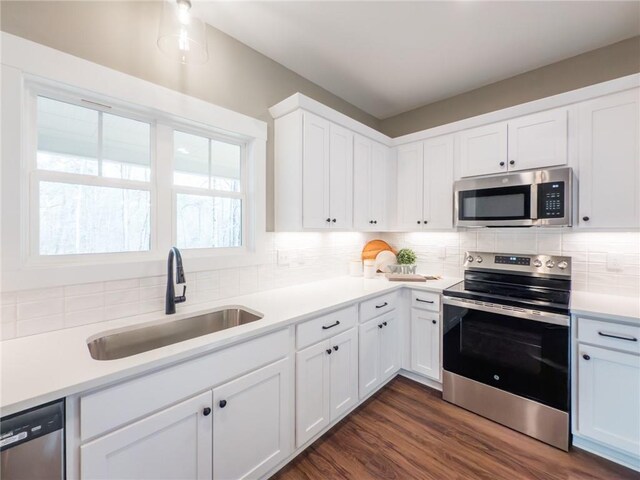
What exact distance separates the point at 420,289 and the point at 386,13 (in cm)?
204

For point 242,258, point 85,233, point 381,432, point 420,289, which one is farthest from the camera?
point 420,289

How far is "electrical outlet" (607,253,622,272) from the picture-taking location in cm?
206

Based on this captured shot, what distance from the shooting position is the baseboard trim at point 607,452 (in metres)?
1.64

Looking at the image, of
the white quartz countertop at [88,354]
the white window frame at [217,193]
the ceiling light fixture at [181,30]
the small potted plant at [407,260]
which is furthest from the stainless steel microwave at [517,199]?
the ceiling light fixture at [181,30]

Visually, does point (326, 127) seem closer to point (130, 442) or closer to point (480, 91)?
point (480, 91)

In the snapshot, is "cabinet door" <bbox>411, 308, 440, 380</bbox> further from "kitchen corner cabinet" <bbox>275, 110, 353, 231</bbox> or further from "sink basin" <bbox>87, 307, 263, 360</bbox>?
"sink basin" <bbox>87, 307, 263, 360</bbox>

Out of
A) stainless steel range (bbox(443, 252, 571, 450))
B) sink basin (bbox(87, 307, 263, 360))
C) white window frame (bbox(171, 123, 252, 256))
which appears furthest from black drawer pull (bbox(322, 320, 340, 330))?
stainless steel range (bbox(443, 252, 571, 450))

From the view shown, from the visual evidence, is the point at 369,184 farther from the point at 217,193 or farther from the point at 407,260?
the point at 217,193

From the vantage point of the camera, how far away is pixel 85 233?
152 centimetres

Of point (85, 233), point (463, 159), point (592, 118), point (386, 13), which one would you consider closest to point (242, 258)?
point (85, 233)

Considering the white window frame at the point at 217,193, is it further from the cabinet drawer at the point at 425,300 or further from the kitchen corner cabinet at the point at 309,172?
the cabinet drawer at the point at 425,300

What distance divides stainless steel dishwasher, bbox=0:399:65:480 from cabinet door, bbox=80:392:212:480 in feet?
0.25

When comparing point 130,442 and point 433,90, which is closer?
point 130,442

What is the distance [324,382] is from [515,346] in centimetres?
133
